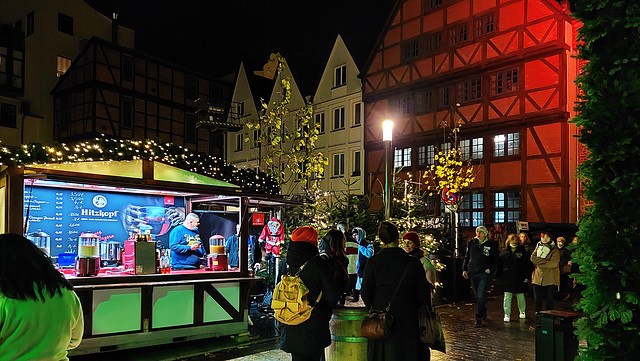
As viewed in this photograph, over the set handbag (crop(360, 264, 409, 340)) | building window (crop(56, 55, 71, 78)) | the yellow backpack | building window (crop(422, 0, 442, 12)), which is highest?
building window (crop(422, 0, 442, 12))

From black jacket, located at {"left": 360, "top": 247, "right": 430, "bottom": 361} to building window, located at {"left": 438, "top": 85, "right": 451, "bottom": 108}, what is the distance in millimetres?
19957

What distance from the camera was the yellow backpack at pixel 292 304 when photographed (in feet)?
17.5

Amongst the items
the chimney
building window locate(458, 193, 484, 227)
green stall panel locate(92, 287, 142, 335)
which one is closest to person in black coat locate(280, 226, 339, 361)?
green stall panel locate(92, 287, 142, 335)

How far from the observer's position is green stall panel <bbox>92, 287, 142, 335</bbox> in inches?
326

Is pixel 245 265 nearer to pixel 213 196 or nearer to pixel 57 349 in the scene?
pixel 213 196

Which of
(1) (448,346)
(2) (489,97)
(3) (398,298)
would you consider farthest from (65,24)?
(3) (398,298)

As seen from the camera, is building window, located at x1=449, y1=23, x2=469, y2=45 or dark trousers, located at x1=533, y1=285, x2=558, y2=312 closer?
dark trousers, located at x1=533, y1=285, x2=558, y2=312

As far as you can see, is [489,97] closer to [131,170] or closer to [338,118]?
[338,118]

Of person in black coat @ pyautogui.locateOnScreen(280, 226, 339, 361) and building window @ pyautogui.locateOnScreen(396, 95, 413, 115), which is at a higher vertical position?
building window @ pyautogui.locateOnScreen(396, 95, 413, 115)

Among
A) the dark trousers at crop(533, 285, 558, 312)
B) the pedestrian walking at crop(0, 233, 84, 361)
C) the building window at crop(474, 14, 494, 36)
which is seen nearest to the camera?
the pedestrian walking at crop(0, 233, 84, 361)

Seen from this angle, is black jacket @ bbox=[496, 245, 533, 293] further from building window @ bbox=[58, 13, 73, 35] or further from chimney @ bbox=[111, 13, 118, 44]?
chimney @ bbox=[111, 13, 118, 44]

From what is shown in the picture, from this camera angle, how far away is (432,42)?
25219 mm

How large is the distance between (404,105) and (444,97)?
7.73 feet

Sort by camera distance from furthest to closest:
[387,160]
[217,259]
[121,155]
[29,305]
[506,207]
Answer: [506,207] → [217,259] → [121,155] → [387,160] → [29,305]
